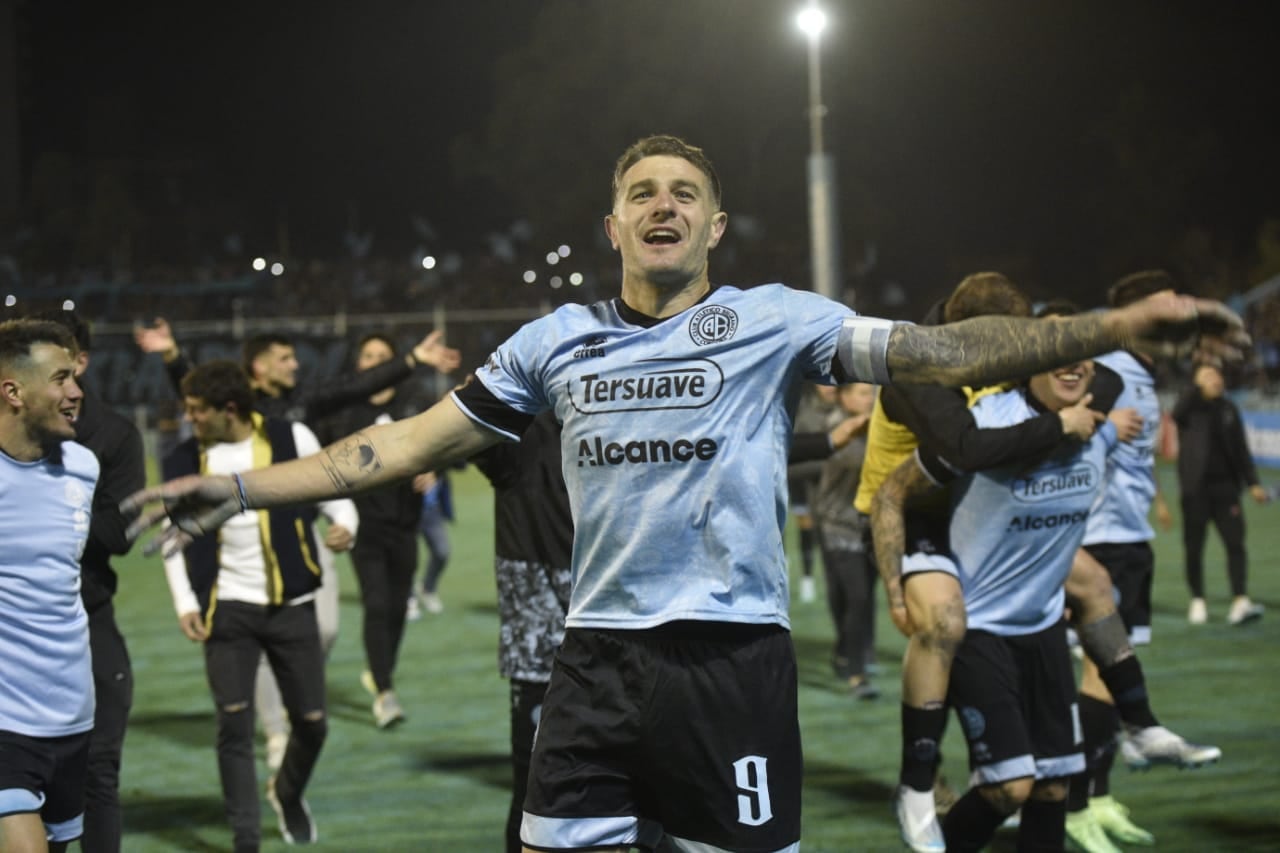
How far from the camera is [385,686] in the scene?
30.7 feet

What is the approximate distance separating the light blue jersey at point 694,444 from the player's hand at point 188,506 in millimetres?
795

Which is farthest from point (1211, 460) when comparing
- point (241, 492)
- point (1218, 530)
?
point (241, 492)

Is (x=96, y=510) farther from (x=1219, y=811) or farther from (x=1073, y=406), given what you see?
(x=1219, y=811)

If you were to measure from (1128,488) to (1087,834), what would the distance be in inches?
72.4

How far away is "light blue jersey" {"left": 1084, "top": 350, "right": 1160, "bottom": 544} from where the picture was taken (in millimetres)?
7293

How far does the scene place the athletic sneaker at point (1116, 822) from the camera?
20.8ft

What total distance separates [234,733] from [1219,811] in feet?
14.2

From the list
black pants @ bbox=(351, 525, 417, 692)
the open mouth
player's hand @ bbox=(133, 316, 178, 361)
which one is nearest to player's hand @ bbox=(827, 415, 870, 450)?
the open mouth

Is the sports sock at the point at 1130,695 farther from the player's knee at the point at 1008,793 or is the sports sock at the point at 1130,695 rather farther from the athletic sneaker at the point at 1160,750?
the player's knee at the point at 1008,793

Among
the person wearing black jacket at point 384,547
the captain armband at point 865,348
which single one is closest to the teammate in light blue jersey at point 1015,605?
the captain armband at point 865,348

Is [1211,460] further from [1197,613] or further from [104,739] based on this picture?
[104,739]

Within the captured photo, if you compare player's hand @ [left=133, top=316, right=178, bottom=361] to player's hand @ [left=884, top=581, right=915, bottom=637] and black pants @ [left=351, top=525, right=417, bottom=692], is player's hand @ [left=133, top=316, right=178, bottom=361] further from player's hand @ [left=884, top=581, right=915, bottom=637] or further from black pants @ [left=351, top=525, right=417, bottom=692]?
player's hand @ [left=884, top=581, right=915, bottom=637]

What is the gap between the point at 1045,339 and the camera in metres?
2.93

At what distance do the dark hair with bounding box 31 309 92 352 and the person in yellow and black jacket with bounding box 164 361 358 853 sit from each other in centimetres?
125
